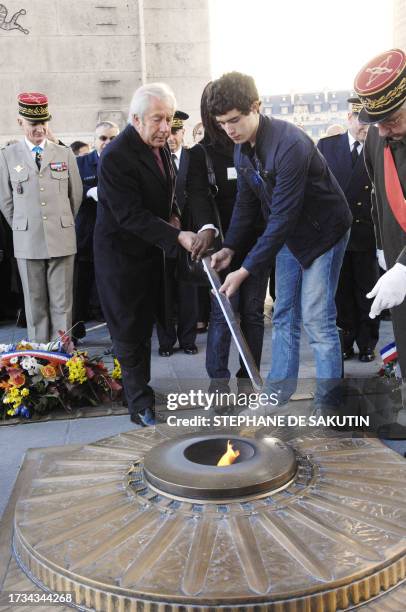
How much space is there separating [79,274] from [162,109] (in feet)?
11.4

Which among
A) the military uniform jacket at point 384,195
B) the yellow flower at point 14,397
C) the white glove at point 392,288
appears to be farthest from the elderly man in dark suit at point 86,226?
the white glove at point 392,288

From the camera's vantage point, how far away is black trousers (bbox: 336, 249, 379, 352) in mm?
4629

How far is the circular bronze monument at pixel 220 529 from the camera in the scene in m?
1.34

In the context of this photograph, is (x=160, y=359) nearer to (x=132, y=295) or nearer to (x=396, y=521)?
(x=132, y=295)

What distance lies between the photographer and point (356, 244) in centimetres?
457

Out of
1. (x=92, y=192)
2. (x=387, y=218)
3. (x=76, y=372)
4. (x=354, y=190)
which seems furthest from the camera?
(x=92, y=192)

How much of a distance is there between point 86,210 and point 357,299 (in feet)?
9.00

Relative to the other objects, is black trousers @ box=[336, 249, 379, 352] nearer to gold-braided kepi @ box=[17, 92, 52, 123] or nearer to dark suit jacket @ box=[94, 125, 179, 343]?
dark suit jacket @ box=[94, 125, 179, 343]

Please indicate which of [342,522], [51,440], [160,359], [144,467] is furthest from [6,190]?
[342,522]

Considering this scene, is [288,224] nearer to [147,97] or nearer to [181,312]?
[147,97]

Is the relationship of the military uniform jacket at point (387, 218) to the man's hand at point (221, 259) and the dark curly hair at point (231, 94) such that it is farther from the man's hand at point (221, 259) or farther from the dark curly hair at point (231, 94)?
the man's hand at point (221, 259)

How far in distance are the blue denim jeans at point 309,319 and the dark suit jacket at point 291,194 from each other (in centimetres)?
9

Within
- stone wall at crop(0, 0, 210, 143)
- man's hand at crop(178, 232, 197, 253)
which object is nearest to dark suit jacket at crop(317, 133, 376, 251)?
man's hand at crop(178, 232, 197, 253)

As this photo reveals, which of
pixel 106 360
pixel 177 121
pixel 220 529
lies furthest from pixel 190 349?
pixel 220 529
